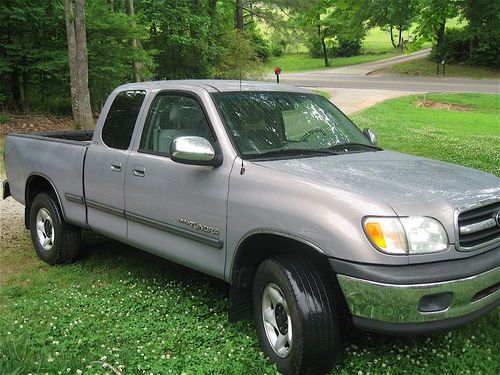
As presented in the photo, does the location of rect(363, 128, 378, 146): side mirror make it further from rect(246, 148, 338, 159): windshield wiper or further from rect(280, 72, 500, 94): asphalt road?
rect(280, 72, 500, 94): asphalt road

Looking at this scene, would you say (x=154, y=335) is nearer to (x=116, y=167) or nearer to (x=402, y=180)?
(x=116, y=167)

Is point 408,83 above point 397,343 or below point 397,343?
above

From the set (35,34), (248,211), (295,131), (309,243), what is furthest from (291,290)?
(35,34)

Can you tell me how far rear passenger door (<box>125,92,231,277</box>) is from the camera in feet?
12.4

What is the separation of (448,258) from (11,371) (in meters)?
2.59

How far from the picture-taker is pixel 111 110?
511 cm

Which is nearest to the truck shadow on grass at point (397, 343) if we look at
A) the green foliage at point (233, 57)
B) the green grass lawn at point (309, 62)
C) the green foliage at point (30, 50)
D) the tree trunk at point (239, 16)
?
the green foliage at point (30, 50)

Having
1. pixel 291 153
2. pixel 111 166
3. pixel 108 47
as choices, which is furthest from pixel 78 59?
pixel 291 153

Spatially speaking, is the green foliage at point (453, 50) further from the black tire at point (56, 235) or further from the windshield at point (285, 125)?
the black tire at point (56, 235)

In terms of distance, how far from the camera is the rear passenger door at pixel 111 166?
4680mm

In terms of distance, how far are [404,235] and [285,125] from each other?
1.66 m

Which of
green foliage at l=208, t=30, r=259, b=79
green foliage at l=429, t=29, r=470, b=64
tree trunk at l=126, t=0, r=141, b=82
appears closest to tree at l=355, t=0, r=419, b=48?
tree trunk at l=126, t=0, r=141, b=82

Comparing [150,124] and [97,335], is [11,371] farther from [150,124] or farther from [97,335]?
[150,124]

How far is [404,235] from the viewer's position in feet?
9.55
